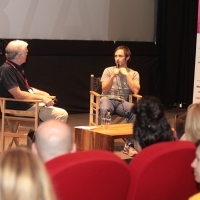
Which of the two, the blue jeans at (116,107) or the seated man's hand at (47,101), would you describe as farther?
the blue jeans at (116,107)

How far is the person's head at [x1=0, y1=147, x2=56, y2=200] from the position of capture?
182 cm

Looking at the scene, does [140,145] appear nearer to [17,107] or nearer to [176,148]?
[176,148]

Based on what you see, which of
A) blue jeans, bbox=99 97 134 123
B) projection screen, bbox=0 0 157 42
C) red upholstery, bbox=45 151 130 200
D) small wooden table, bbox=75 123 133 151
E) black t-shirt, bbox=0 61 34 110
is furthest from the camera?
projection screen, bbox=0 0 157 42

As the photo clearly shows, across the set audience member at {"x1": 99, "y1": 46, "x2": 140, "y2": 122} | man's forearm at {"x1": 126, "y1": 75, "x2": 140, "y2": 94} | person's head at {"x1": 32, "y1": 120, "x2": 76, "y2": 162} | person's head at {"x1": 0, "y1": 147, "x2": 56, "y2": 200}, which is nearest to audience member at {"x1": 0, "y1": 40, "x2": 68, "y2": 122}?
audience member at {"x1": 99, "y1": 46, "x2": 140, "y2": 122}

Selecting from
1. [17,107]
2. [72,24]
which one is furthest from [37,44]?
[17,107]

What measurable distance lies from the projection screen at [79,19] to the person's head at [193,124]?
4900mm

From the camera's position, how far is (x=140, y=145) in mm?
3340

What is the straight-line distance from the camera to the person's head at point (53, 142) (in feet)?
9.33

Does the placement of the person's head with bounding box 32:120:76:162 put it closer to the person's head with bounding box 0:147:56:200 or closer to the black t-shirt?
the person's head with bounding box 0:147:56:200

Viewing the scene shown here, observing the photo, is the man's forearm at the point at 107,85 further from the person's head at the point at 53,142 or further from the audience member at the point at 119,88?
the person's head at the point at 53,142

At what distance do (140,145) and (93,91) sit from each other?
3512 mm

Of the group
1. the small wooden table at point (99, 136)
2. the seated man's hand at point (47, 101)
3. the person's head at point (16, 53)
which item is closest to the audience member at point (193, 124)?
the small wooden table at point (99, 136)

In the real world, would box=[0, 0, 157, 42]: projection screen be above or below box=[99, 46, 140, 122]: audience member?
above

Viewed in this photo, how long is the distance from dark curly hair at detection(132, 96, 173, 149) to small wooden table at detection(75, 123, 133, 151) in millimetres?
2110
